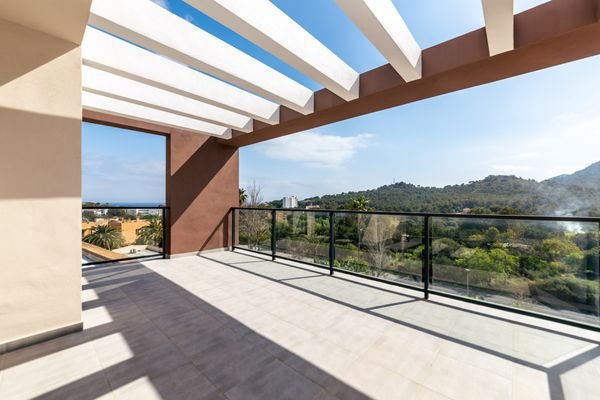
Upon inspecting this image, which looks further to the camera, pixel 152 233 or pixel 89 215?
pixel 152 233

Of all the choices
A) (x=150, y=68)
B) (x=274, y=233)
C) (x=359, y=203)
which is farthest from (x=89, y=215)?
(x=359, y=203)

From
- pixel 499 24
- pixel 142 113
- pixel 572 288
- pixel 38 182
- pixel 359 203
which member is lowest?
pixel 572 288

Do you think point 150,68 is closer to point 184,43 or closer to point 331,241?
point 184,43

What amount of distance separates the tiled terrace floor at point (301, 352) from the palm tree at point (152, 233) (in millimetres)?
2049

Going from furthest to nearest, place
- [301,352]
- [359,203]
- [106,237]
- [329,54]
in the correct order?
[359,203], [106,237], [329,54], [301,352]

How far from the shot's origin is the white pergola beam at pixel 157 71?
269 cm

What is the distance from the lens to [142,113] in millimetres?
4297

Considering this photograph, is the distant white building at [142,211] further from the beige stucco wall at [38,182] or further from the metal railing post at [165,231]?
the beige stucco wall at [38,182]

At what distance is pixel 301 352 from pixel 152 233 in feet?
14.8

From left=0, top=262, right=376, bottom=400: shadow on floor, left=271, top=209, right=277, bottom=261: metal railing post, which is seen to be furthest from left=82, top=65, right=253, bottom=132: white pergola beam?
left=0, top=262, right=376, bottom=400: shadow on floor

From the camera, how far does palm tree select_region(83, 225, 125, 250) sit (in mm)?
4324

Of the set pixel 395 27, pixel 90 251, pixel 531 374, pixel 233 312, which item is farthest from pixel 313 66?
pixel 90 251

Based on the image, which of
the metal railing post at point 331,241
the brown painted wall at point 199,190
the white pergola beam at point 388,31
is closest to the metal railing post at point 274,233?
the metal railing post at point 331,241

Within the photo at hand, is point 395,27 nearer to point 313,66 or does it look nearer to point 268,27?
point 313,66
